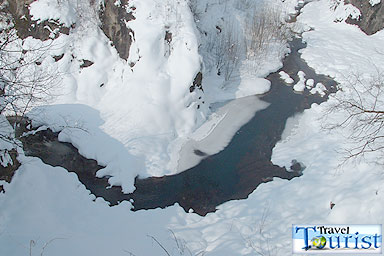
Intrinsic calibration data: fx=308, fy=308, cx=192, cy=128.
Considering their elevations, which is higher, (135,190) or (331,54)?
(331,54)

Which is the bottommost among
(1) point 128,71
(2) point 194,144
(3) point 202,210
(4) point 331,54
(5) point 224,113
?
(3) point 202,210

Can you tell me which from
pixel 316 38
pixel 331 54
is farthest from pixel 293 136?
pixel 316 38

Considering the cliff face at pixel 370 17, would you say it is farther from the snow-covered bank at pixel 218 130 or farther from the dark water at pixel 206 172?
the dark water at pixel 206 172

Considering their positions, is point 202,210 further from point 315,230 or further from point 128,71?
point 128,71

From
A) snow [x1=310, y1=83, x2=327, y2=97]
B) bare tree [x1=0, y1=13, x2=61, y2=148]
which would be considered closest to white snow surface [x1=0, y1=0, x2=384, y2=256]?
bare tree [x1=0, y1=13, x2=61, y2=148]

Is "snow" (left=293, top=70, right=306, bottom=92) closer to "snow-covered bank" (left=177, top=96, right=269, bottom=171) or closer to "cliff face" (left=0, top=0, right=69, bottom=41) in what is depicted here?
"snow-covered bank" (left=177, top=96, right=269, bottom=171)

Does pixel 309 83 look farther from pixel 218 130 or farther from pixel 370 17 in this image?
pixel 370 17

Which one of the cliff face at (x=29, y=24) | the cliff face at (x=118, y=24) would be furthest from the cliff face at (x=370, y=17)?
the cliff face at (x=29, y=24)
